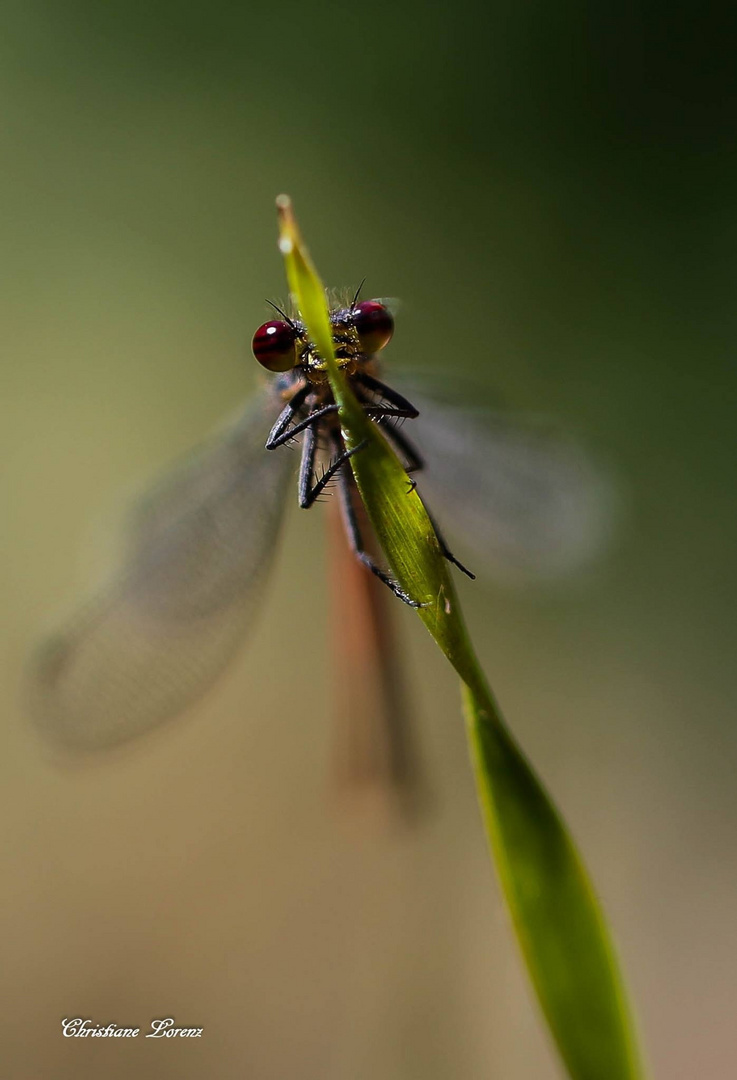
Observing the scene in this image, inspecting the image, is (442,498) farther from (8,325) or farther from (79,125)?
(79,125)

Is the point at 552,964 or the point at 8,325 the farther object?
the point at 8,325

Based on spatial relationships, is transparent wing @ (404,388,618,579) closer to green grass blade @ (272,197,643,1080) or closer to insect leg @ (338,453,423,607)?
insect leg @ (338,453,423,607)

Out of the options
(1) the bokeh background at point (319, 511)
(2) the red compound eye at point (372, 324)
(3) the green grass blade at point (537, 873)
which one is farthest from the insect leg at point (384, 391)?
(1) the bokeh background at point (319, 511)

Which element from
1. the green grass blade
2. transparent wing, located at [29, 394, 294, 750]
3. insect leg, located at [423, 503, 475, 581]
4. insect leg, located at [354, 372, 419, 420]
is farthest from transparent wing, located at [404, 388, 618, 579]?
the green grass blade

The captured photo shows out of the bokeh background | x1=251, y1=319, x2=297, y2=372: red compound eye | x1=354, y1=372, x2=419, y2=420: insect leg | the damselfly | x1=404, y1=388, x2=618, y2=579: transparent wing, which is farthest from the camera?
the bokeh background

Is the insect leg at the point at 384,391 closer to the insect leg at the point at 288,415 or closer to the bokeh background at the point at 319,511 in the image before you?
the insect leg at the point at 288,415

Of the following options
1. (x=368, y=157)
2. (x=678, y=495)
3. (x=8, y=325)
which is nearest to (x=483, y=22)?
(x=368, y=157)

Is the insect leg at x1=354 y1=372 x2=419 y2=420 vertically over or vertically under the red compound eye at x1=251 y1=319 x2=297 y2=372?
under
